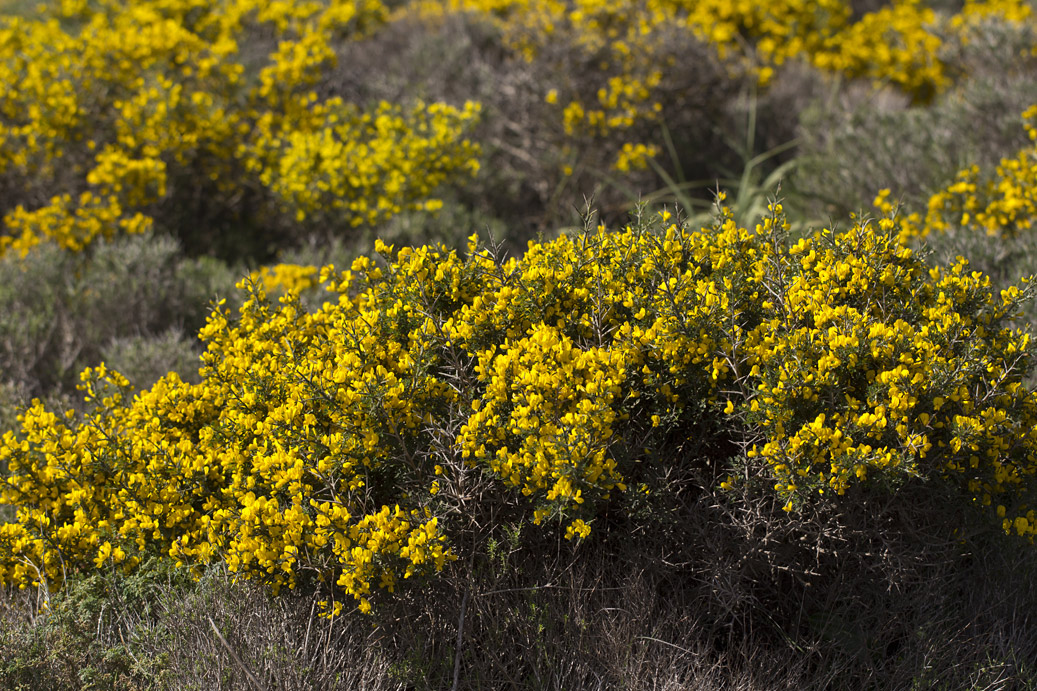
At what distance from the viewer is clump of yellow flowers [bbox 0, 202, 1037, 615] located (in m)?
2.43

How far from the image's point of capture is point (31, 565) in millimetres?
2793

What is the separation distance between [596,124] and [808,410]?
430cm

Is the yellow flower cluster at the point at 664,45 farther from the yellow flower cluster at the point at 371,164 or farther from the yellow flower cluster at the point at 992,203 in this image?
the yellow flower cluster at the point at 992,203

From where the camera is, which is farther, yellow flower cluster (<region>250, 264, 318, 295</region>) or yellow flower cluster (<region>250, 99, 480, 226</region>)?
Answer: yellow flower cluster (<region>250, 99, 480, 226</region>)

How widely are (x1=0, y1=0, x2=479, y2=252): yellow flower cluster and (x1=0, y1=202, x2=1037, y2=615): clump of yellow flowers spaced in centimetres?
253

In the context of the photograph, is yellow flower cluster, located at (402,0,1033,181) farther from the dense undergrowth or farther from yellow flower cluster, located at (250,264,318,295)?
the dense undergrowth

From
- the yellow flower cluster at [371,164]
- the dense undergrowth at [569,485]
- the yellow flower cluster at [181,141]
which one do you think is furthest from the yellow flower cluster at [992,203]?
the yellow flower cluster at [181,141]

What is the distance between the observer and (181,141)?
5.83m

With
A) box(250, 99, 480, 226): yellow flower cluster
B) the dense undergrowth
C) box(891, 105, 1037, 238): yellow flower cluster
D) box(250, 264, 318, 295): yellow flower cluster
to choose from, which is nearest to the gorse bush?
box(250, 99, 480, 226): yellow flower cluster

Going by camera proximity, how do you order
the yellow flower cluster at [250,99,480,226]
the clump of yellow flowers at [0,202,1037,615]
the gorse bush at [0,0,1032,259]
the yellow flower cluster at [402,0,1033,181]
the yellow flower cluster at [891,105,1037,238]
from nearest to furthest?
the clump of yellow flowers at [0,202,1037,615]
the yellow flower cluster at [891,105,1037,238]
the yellow flower cluster at [250,99,480,226]
the gorse bush at [0,0,1032,259]
the yellow flower cluster at [402,0,1033,181]

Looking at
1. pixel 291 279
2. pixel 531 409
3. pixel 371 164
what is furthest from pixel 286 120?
pixel 531 409

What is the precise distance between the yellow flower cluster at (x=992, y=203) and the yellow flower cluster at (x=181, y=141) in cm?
272

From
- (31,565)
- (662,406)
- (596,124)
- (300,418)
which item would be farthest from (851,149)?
(31,565)

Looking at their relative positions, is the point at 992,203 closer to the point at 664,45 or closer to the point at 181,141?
the point at 664,45
